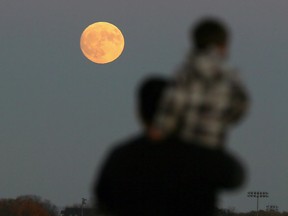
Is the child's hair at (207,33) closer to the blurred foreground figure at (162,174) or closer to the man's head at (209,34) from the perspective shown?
the man's head at (209,34)

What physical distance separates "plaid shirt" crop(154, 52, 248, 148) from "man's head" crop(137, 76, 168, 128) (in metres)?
0.07

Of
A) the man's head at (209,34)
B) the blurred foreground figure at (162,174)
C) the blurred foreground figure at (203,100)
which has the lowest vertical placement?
the blurred foreground figure at (162,174)

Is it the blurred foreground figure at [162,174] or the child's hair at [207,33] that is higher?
the child's hair at [207,33]

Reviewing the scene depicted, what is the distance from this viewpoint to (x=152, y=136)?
6.33 meters

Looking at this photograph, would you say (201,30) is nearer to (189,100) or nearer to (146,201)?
(189,100)

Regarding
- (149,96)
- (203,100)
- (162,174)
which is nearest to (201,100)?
(203,100)

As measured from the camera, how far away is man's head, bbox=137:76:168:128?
636 cm

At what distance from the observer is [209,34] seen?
6.36 metres

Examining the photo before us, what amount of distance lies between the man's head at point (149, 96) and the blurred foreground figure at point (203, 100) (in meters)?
0.07

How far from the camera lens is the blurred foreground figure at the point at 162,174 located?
6.32 metres

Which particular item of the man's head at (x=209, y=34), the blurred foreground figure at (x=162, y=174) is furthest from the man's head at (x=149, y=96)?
the man's head at (x=209, y=34)

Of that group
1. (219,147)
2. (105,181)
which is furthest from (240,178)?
(105,181)

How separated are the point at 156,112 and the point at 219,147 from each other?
34 centimetres

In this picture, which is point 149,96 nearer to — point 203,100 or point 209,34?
point 203,100
